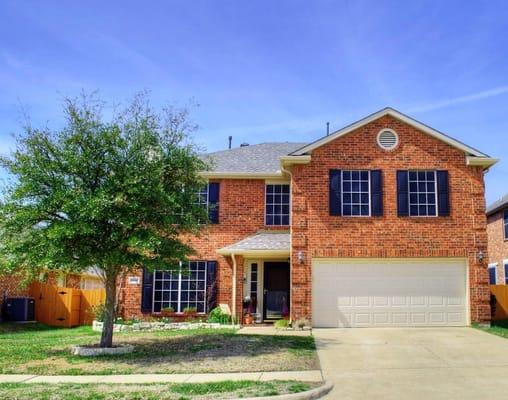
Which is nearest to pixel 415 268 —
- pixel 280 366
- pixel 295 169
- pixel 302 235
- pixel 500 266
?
pixel 302 235

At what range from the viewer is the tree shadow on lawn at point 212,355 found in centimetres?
1109

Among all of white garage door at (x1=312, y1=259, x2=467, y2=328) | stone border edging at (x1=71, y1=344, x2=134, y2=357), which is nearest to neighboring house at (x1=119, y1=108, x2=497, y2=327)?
white garage door at (x1=312, y1=259, x2=467, y2=328)

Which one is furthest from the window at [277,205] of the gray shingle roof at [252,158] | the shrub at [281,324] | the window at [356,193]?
the shrub at [281,324]

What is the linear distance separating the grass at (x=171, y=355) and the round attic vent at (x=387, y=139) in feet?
23.5

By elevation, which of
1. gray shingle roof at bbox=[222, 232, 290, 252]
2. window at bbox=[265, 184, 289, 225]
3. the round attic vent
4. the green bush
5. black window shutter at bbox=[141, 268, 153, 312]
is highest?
the round attic vent

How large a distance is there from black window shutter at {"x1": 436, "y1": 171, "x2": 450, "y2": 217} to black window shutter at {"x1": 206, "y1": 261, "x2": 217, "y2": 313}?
8.00 metres

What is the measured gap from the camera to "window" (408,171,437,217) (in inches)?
719

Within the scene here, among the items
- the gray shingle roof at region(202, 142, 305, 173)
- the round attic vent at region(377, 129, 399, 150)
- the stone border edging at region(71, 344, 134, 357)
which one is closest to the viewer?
the stone border edging at region(71, 344, 134, 357)

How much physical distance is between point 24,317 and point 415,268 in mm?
14853

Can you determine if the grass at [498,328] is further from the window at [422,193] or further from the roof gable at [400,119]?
the roof gable at [400,119]

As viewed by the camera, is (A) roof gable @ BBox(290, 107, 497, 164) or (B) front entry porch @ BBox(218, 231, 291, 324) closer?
(A) roof gable @ BBox(290, 107, 497, 164)

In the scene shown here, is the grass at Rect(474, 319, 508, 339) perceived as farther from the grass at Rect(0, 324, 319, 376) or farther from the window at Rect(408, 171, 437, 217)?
the grass at Rect(0, 324, 319, 376)

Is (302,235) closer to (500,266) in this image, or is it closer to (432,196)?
(432,196)

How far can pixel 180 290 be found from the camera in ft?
65.6
